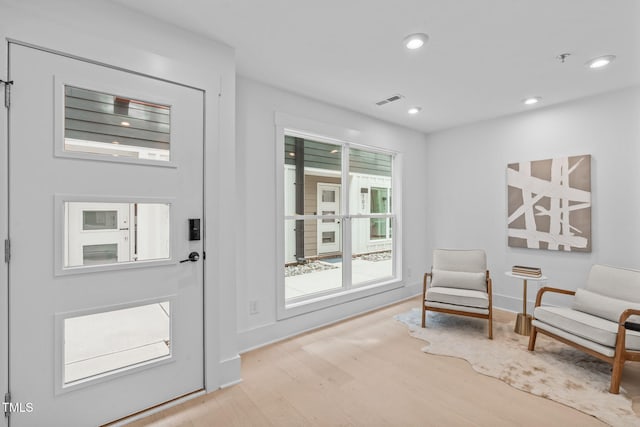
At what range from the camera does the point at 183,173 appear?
6.96ft

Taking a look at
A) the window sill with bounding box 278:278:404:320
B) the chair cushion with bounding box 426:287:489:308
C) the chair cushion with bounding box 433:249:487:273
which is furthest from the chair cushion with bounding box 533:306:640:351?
the window sill with bounding box 278:278:404:320

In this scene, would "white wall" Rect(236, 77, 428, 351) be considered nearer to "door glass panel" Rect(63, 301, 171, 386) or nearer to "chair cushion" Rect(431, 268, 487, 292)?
"door glass panel" Rect(63, 301, 171, 386)

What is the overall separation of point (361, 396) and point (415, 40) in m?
2.71

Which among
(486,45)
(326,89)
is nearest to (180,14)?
(326,89)

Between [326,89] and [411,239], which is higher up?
[326,89]

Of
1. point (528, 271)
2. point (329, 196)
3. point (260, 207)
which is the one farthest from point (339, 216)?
point (528, 271)

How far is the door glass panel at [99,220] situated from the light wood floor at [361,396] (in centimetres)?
128

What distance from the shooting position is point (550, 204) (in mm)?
3621

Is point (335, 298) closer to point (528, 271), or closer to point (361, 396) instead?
point (361, 396)

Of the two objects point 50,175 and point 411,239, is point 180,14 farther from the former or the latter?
point 411,239

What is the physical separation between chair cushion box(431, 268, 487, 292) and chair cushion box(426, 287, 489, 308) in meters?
0.07

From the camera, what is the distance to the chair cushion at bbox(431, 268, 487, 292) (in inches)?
134

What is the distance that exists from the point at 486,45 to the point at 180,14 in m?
2.29

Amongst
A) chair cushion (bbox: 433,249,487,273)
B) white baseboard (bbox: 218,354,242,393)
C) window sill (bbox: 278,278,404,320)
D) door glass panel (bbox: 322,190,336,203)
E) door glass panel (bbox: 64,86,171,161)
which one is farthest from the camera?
door glass panel (bbox: 322,190,336,203)
